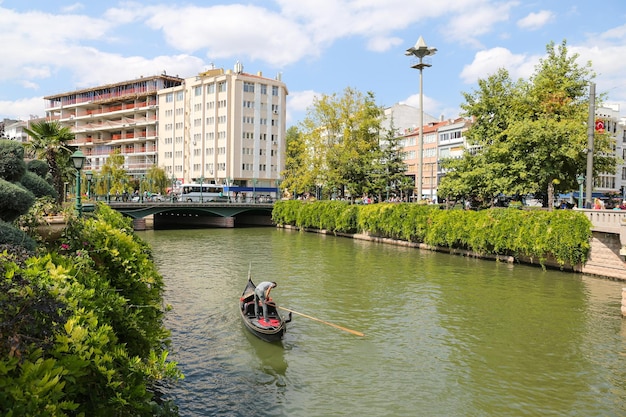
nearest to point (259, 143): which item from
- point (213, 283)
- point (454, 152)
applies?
point (454, 152)

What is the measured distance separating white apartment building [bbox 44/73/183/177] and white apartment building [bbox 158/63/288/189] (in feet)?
15.3

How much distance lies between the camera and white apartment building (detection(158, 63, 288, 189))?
84.6 metres

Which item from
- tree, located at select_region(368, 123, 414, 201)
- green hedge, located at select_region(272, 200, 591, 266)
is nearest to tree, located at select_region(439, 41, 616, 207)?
green hedge, located at select_region(272, 200, 591, 266)

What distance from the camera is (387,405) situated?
Result: 36.7 feet

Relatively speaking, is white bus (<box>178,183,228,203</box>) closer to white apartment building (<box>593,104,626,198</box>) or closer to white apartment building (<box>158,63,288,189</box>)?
white apartment building (<box>158,63,288,189</box>)

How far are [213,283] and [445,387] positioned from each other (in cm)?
1489

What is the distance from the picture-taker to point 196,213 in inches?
2596

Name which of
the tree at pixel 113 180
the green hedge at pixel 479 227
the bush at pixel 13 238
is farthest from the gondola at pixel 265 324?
the tree at pixel 113 180

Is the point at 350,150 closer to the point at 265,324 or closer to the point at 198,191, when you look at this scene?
the point at 198,191

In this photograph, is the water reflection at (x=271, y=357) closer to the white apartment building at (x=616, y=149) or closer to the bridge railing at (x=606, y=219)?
the bridge railing at (x=606, y=219)

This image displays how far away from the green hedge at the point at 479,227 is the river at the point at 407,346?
1.48 metres

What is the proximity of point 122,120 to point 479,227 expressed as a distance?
83.0 m

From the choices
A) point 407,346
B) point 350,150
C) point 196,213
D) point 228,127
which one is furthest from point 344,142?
point 407,346

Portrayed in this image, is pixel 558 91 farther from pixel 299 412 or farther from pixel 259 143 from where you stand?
pixel 259 143
